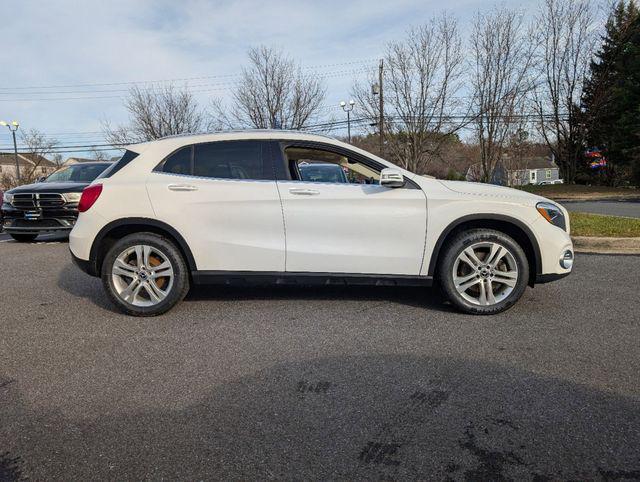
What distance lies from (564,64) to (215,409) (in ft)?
99.6

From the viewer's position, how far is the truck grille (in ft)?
28.0

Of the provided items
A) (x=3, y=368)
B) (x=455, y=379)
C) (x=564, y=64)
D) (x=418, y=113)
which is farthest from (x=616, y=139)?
(x=3, y=368)

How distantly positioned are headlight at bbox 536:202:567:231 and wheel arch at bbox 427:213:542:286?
0.22 meters

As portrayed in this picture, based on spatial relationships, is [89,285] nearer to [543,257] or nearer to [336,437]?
[336,437]

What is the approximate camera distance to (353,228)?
13.1ft

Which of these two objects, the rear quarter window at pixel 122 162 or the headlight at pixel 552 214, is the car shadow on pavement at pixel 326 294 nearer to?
the headlight at pixel 552 214

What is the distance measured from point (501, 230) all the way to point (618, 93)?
2811cm

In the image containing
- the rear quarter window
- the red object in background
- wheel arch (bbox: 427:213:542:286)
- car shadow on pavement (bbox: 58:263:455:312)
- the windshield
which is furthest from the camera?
the red object in background

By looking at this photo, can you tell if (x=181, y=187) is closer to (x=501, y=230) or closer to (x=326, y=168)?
(x=326, y=168)

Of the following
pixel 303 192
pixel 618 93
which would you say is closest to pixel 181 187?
pixel 303 192

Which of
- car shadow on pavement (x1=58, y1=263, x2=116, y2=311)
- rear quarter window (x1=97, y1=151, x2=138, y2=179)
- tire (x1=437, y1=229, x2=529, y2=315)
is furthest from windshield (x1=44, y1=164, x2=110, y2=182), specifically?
tire (x1=437, y1=229, x2=529, y2=315)

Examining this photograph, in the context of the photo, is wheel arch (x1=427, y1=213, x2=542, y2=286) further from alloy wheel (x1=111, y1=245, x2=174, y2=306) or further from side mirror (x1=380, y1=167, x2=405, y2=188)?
A: alloy wheel (x1=111, y1=245, x2=174, y2=306)

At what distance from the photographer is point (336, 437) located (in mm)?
2225

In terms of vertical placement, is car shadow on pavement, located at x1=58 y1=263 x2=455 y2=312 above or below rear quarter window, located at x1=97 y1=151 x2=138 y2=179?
below
